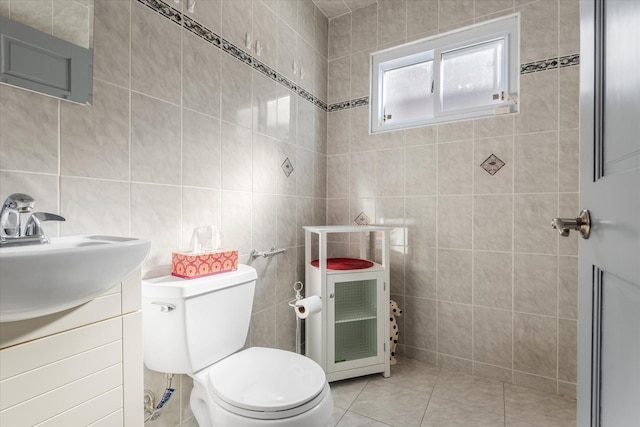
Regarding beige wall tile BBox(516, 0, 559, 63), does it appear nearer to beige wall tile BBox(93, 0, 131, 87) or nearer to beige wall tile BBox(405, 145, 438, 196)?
beige wall tile BBox(405, 145, 438, 196)

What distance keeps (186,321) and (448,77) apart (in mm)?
2120

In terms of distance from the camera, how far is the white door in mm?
500

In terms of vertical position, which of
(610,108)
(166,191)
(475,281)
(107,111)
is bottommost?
(475,281)

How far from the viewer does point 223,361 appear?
128 centimetres

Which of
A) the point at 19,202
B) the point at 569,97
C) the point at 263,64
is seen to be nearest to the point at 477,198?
the point at 569,97

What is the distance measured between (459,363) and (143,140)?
2.15 meters

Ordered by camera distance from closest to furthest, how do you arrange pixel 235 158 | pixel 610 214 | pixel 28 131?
pixel 610 214, pixel 28 131, pixel 235 158

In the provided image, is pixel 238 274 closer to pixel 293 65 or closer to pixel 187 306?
pixel 187 306

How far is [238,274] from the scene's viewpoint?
1.36 m

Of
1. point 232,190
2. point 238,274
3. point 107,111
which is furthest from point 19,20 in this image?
point 238,274

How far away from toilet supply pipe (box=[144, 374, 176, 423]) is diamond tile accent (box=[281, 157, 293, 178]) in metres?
1.23

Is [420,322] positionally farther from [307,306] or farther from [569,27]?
Result: [569,27]

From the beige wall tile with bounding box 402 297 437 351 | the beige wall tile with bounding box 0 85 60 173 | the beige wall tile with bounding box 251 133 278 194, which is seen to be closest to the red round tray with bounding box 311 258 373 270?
the beige wall tile with bounding box 402 297 437 351

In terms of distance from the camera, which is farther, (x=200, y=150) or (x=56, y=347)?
(x=200, y=150)
